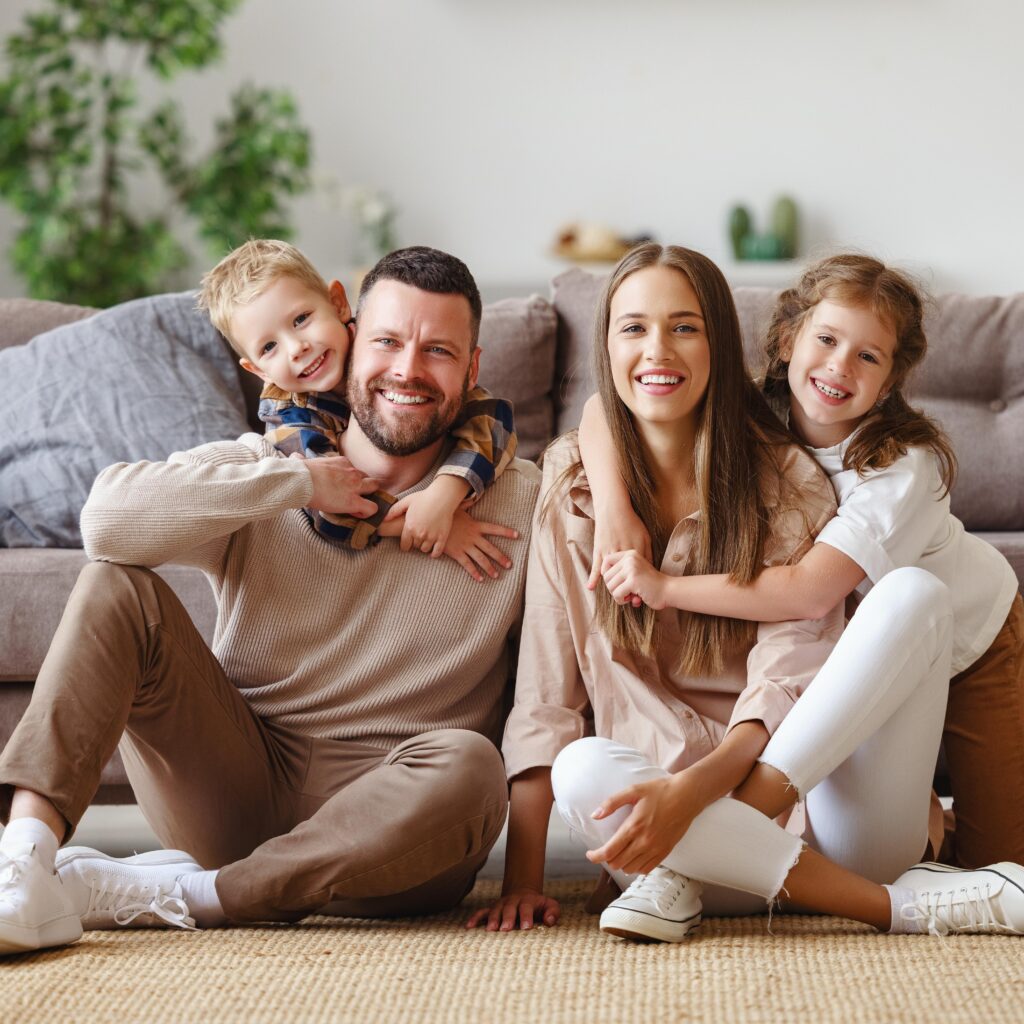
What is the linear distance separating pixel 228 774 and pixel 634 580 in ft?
1.72

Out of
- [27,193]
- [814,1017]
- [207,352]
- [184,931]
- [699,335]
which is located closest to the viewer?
[814,1017]

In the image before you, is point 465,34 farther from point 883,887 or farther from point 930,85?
point 883,887

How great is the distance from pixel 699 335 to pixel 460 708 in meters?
0.54

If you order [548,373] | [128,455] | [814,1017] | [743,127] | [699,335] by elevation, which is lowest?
[814,1017]

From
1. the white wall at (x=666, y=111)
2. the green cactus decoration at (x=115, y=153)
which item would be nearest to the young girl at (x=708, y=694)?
the green cactus decoration at (x=115, y=153)

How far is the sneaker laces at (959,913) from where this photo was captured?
4.37 ft

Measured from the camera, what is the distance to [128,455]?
7.07 ft

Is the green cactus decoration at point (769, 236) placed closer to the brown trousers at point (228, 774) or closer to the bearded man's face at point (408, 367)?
the bearded man's face at point (408, 367)

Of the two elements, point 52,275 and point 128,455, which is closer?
point 128,455

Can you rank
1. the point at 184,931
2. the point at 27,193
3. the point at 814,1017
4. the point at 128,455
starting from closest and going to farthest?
the point at 814,1017, the point at 184,931, the point at 128,455, the point at 27,193

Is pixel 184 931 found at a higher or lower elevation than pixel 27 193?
lower

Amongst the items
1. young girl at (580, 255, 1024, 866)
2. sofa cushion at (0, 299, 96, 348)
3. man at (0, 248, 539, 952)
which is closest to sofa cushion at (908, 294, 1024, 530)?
young girl at (580, 255, 1024, 866)

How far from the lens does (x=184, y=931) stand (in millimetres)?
1377

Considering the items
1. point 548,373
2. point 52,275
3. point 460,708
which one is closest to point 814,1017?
point 460,708
